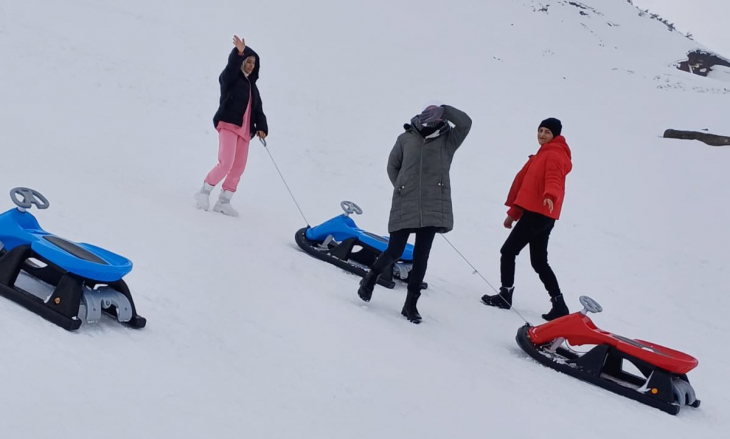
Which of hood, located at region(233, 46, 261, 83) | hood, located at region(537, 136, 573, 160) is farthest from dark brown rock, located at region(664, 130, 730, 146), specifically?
hood, located at region(233, 46, 261, 83)

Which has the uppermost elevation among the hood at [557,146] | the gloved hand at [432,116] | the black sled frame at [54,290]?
the hood at [557,146]

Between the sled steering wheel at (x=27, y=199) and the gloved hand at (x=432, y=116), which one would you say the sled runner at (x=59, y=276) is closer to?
the sled steering wheel at (x=27, y=199)

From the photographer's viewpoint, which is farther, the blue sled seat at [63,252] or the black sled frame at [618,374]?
the black sled frame at [618,374]

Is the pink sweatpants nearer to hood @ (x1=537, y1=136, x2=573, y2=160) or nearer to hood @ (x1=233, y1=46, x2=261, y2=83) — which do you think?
hood @ (x1=233, y1=46, x2=261, y2=83)

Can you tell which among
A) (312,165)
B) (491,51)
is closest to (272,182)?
(312,165)

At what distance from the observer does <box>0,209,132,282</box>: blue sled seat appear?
10.5 ft

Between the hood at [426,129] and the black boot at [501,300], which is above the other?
the hood at [426,129]

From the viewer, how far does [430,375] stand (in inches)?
147

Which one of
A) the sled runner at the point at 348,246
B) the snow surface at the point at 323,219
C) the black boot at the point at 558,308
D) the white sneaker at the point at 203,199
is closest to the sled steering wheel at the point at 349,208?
the sled runner at the point at 348,246

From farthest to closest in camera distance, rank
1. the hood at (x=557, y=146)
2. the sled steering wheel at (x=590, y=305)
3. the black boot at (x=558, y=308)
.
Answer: the black boot at (x=558, y=308)
the hood at (x=557, y=146)
the sled steering wheel at (x=590, y=305)

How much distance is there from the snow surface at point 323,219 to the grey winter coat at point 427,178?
80 cm

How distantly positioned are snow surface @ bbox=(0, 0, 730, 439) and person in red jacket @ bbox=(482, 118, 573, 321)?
1.54 feet

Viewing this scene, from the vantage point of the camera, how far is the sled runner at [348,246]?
6168 mm

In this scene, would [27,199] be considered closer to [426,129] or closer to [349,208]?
[426,129]
